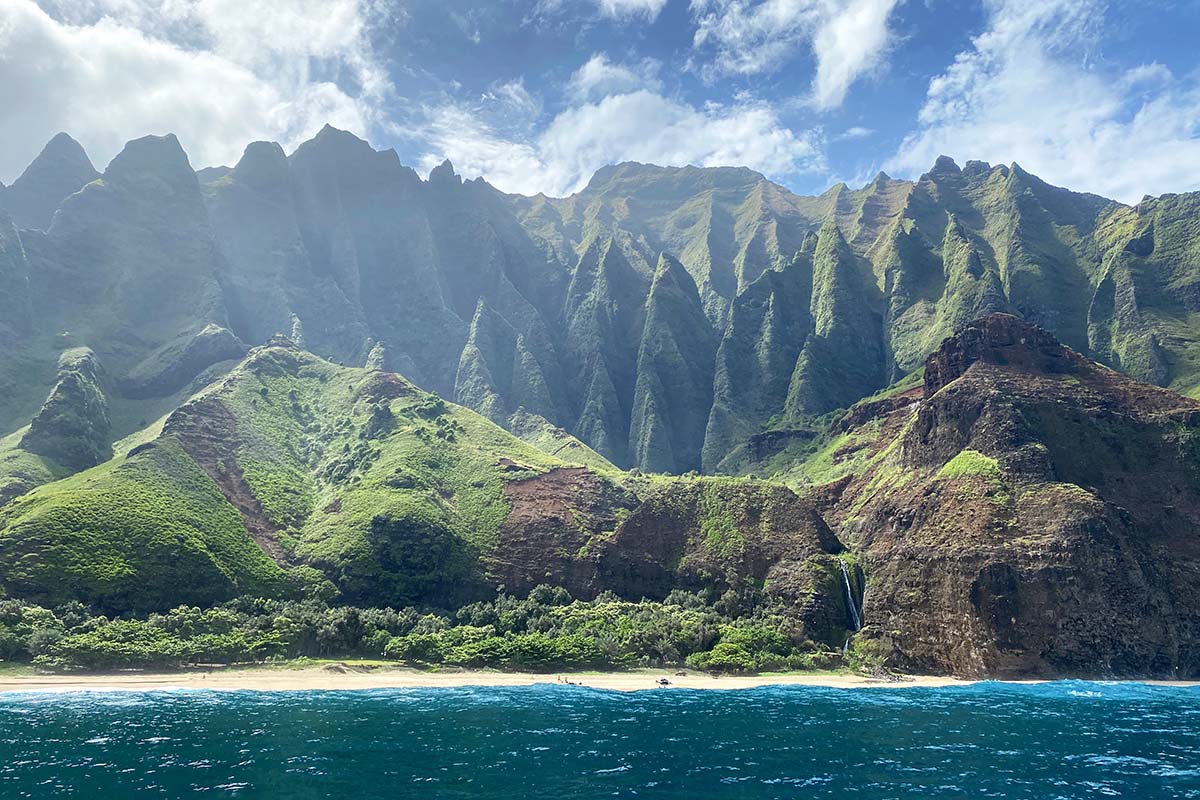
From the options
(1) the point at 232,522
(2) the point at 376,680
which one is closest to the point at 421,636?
(2) the point at 376,680

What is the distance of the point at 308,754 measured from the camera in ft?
240

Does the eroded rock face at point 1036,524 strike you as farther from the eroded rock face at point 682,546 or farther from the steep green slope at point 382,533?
the steep green slope at point 382,533

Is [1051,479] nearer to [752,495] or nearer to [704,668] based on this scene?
[752,495]

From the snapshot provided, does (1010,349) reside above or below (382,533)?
above

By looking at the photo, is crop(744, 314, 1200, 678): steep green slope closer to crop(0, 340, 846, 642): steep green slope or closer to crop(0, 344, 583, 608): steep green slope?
crop(0, 340, 846, 642): steep green slope

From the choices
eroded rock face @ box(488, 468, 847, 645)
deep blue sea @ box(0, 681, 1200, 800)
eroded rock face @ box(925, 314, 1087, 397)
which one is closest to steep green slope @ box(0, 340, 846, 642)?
eroded rock face @ box(488, 468, 847, 645)

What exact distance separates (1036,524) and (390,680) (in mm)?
117501

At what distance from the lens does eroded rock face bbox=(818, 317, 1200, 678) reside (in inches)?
5064

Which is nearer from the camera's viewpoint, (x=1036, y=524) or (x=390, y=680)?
(x=390, y=680)

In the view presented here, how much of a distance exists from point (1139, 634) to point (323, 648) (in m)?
141

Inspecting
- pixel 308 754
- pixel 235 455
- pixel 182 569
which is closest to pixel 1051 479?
pixel 308 754

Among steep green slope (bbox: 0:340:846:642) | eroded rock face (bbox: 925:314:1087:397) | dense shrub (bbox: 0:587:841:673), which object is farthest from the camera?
eroded rock face (bbox: 925:314:1087:397)

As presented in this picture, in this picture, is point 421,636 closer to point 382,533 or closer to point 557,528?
point 382,533

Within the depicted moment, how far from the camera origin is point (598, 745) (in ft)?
256
